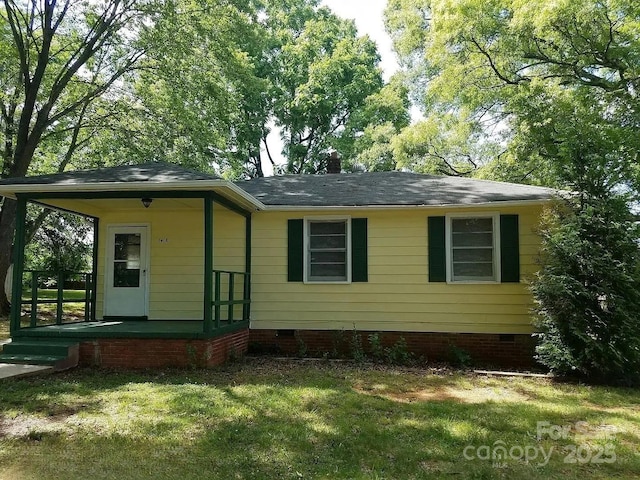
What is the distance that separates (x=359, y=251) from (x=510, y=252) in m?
2.59

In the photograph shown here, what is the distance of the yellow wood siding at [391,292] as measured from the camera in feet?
26.4

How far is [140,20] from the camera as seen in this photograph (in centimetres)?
1379

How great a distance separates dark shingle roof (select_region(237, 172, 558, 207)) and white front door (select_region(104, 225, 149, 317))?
2431mm

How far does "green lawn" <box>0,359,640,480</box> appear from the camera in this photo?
3633 millimetres

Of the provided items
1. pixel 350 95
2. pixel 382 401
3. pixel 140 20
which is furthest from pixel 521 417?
pixel 350 95

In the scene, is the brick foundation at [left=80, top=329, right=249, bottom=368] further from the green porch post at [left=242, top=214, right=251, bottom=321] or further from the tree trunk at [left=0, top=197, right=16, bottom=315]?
the tree trunk at [left=0, top=197, right=16, bottom=315]

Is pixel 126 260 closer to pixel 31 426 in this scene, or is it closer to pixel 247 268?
pixel 247 268

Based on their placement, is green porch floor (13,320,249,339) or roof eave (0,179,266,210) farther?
green porch floor (13,320,249,339)

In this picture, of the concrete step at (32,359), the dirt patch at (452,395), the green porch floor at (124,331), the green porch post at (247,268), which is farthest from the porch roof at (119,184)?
the dirt patch at (452,395)

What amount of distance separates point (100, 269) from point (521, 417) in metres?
7.67

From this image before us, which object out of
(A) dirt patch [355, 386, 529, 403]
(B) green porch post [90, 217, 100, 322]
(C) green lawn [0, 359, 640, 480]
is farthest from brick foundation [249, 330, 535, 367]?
(B) green porch post [90, 217, 100, 322]

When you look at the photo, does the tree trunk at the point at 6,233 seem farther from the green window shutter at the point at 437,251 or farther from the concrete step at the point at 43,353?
the green window shutter at the point at 437,251

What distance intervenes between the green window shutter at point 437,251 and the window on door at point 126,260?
18.2ft

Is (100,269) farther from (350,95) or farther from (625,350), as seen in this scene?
(350,95)
